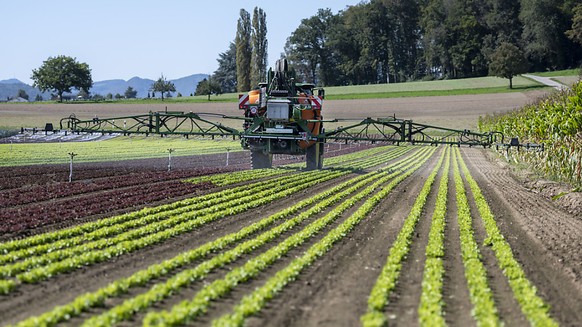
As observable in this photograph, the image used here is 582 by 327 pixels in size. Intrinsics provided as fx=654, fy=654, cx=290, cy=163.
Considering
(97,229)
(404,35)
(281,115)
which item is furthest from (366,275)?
(404,35)

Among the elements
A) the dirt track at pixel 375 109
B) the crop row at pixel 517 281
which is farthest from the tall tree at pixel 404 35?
the crop row at pixel 517 281

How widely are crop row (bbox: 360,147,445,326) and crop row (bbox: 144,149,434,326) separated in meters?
1.12

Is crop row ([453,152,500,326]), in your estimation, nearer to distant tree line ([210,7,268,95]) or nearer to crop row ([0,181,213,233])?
crop row ([0,181,213,233])

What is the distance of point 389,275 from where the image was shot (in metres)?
9.35

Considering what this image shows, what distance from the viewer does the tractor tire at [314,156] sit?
28172mm

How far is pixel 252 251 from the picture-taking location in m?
11.0

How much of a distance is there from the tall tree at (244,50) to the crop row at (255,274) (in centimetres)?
9472

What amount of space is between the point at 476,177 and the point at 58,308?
2258 centimetres

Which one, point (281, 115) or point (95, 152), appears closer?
point (281, 115)

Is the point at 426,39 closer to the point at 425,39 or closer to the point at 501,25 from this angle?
the point at 425,39

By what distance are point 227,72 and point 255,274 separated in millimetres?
157093

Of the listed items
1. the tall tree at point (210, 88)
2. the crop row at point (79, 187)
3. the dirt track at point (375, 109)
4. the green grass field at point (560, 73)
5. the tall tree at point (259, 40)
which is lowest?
the crop row at point (79, 187)

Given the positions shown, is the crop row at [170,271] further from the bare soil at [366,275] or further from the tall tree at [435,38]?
the tall tree at [435,38]

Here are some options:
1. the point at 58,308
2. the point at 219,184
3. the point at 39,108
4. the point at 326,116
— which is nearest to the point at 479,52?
the point at 326,116
